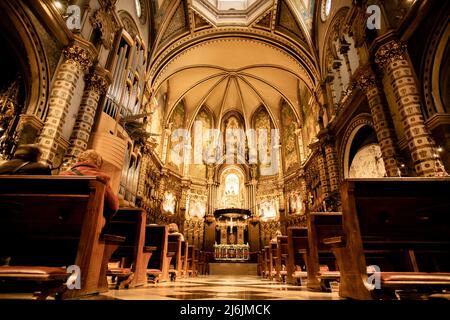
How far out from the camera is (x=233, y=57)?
1645 cm

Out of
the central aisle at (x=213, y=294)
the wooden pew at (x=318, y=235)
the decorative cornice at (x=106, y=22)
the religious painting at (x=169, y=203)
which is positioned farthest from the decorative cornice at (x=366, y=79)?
the religious painting at (x=169, y=203)

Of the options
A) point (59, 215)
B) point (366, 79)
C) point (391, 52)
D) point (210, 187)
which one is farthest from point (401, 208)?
point (210, 187)

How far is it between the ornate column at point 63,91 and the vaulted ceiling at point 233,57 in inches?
250

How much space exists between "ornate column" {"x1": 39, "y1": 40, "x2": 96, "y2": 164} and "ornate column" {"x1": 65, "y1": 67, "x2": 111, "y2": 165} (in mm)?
402

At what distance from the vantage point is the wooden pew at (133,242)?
3.86 metres

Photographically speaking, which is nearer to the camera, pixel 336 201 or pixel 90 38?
pixel 90 38

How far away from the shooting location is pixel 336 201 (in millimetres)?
9766

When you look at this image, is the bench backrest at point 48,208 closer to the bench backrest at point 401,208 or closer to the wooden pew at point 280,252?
the bench backrest at point 401,208

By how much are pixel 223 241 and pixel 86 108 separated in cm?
1229

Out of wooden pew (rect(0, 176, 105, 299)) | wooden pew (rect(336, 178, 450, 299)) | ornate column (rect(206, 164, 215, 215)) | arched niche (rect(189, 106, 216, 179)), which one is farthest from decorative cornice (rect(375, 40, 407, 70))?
arched niche (rect(189, 106, 216, 179))

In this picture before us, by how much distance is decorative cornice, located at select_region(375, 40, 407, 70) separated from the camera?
244 inches

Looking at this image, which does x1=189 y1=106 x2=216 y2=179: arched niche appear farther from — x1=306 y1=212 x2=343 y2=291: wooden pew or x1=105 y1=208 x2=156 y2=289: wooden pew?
x1=306 y1=212 x2=343 y2=291: wooden pew
